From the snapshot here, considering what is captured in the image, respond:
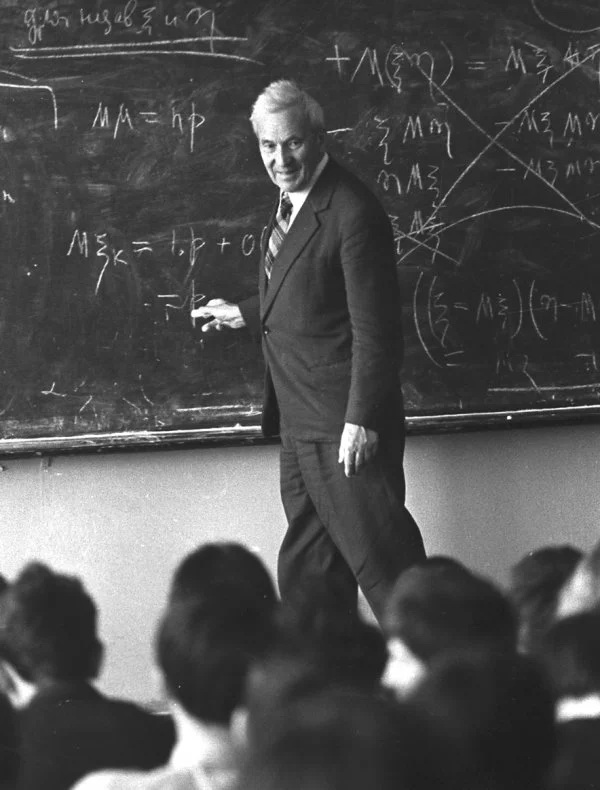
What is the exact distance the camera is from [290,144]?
2.98 meters

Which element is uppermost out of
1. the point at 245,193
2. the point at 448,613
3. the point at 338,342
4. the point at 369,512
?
the point at 245,193

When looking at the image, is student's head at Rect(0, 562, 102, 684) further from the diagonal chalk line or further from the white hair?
the diagonal chalk line

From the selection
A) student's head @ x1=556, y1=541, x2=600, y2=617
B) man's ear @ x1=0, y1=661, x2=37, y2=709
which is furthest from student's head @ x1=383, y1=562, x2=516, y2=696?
man's ear @ x1=0, y1=661, x2=37, y2=709

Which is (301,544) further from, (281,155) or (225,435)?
(281,155)

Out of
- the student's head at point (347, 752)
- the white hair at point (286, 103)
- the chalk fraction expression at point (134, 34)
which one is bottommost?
the student's head at point (347, 752)

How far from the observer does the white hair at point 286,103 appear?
9.78 ft

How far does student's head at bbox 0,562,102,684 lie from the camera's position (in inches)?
74.9

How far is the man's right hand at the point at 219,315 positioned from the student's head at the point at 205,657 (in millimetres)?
1748

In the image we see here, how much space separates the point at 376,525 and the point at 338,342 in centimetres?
44

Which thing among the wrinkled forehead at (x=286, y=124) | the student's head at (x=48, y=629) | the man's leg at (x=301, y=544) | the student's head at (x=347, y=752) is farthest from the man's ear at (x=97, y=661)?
the wrinkled forehead at (x=286, y=124)

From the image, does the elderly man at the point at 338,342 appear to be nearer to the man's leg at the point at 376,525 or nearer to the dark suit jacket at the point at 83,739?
the man's leg at the point at 376,525

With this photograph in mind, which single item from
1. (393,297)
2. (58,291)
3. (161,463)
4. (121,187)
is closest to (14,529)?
(161,463)

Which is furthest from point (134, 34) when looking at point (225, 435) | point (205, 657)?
point (205, 657)

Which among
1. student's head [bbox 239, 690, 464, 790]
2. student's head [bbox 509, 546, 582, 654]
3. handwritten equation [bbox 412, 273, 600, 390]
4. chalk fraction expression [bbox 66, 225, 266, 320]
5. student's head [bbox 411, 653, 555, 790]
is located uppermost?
chalk fraction expression [bbox 66, 225, 266, 320]
